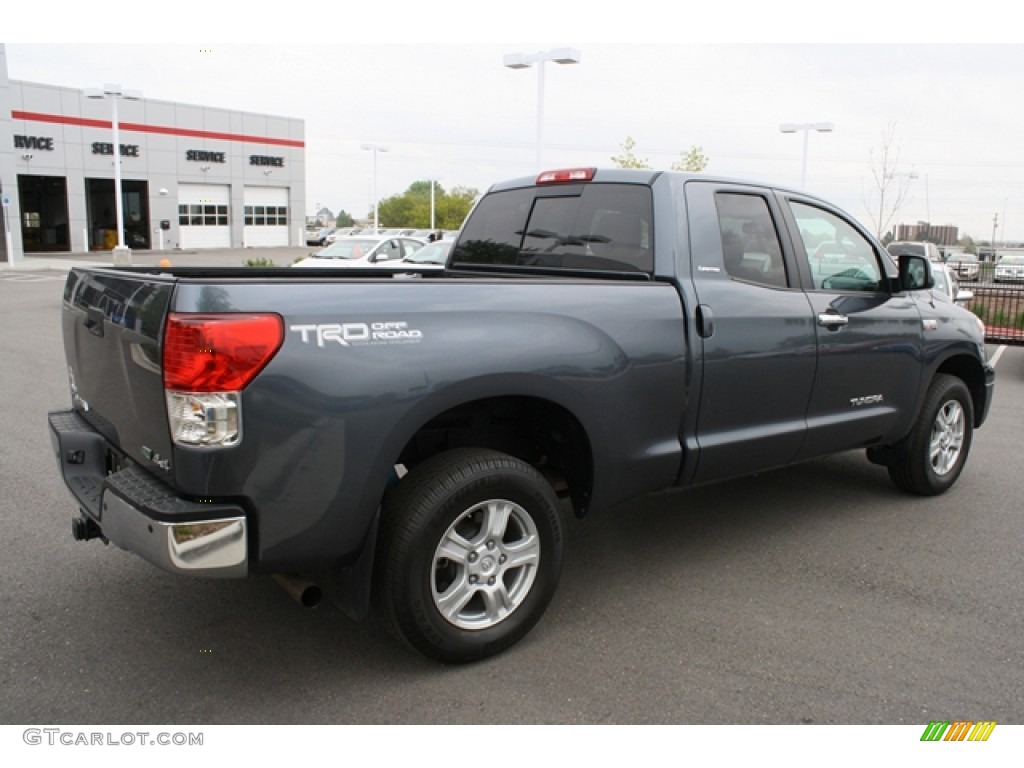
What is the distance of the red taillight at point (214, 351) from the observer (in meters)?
2.73

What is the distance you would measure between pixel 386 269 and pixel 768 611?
284cm

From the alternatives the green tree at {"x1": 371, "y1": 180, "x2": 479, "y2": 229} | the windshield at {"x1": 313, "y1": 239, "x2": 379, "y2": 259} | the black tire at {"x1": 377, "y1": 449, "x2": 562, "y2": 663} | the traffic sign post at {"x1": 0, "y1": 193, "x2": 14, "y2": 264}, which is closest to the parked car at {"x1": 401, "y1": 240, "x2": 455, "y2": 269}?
the windshield at {"x1": 313, "y1": 239, "x2": 379, "y2": 259}

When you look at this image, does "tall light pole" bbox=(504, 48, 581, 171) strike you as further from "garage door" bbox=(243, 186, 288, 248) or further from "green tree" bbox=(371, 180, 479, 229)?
"green tree" bbox=(371, 180, 479, 229)

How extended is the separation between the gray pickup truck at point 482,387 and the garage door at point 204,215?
48561mm

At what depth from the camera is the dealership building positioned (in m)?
42.8

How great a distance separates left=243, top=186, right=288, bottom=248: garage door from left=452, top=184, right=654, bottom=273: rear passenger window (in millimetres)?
50527

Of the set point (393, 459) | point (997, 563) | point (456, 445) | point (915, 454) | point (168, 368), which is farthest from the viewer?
point (915, 454)

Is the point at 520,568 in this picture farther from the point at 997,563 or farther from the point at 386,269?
the point at 997,563

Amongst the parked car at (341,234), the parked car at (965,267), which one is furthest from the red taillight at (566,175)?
the parked car at (965,267)

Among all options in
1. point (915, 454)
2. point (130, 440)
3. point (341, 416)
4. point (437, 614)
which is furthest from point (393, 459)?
point (915, 454)

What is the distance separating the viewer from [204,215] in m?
50.6

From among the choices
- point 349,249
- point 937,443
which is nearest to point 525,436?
point 937,443

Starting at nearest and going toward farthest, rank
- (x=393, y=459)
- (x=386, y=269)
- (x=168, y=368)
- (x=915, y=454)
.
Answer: (x=168, y=368) < (x=393, y=459) < (x=386, y=269) < (x=915, y=454)

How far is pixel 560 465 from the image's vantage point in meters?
4.02
